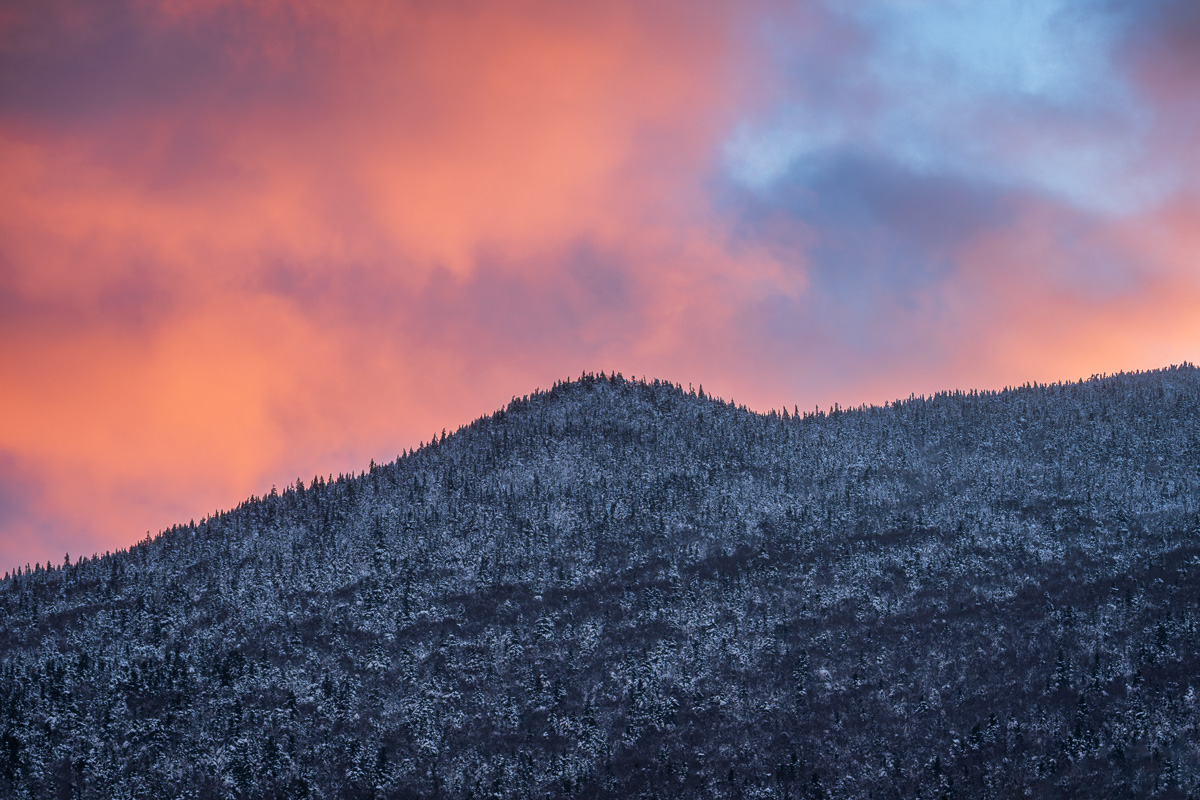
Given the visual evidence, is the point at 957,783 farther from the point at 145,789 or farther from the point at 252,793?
the point at 145,789

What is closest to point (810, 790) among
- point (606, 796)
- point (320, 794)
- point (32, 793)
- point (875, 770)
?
point (875, 770)

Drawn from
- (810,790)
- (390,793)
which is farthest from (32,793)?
(810,790)

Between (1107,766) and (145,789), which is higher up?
(145,789)

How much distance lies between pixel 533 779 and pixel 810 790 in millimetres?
43973

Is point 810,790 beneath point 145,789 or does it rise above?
beneath

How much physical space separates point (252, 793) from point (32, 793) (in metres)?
34.5

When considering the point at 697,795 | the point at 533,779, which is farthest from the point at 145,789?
the point at 697,795

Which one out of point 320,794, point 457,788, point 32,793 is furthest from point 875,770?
point 32,793

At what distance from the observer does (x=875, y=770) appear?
197875 millimetres

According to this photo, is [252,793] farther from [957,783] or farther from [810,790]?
[957,783]

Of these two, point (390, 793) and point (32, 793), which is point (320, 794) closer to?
point (390, 793)

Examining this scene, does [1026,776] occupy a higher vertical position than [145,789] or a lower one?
lower

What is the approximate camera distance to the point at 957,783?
7589 inches

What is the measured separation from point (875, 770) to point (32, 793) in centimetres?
13332
